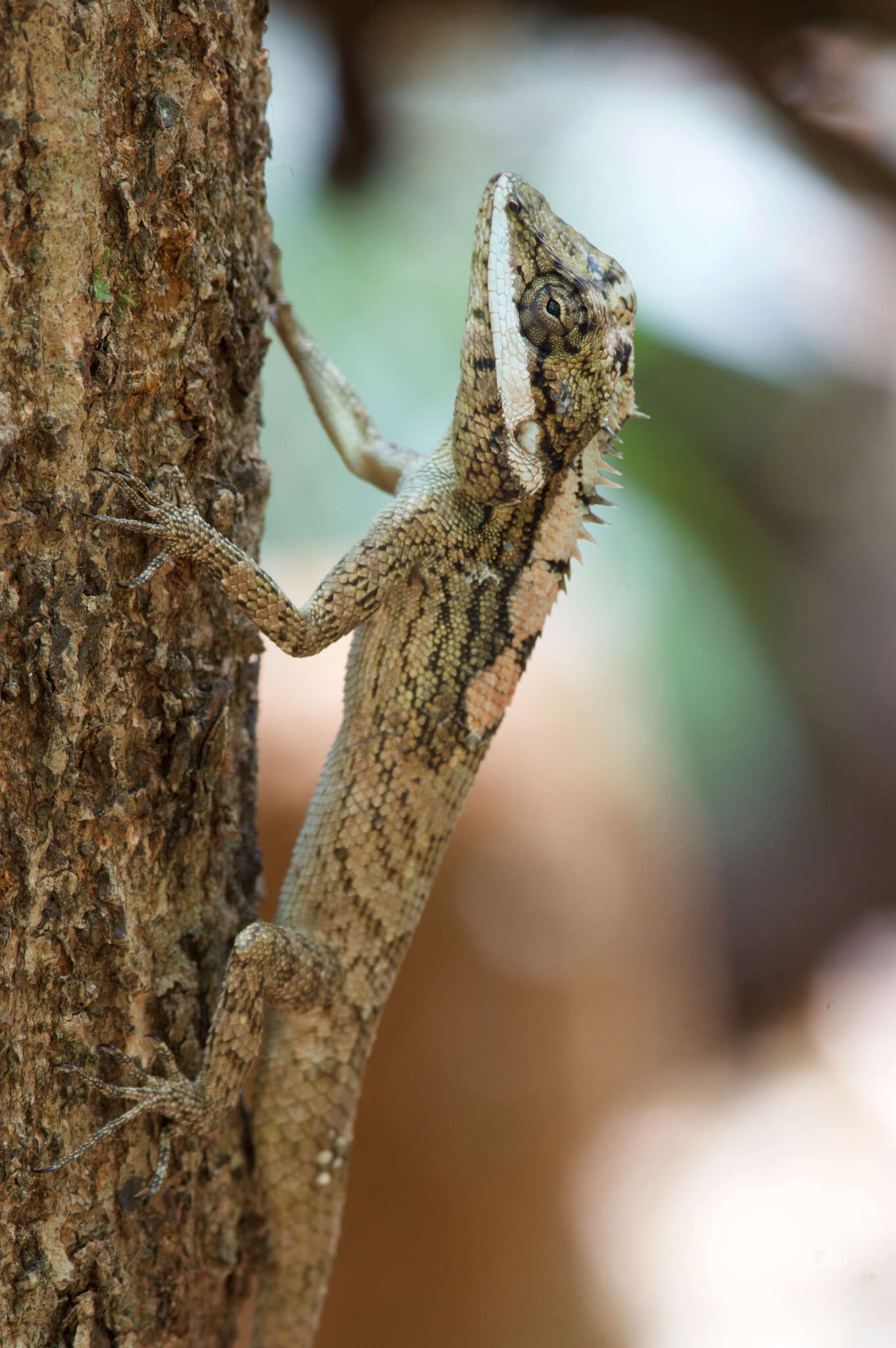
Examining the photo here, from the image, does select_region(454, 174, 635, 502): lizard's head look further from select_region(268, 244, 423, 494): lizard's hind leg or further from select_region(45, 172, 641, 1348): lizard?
select_region(268, 244, 423, 494): lizard's hind leg

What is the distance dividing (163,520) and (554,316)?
101 centimetres

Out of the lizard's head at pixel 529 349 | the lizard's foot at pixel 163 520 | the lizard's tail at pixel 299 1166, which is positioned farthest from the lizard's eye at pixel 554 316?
the lizard's tail at pixel 299 1166

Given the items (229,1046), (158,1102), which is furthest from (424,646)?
(158,1102)

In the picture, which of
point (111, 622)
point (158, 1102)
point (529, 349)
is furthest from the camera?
point (529, 349)

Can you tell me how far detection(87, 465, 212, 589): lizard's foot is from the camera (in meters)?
1.61

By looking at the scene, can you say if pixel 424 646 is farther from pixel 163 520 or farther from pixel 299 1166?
pixel 299 1166

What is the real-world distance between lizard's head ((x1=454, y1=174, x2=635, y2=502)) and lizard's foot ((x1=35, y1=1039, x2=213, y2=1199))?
1.38 meters

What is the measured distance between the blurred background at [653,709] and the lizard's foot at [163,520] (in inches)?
77.4

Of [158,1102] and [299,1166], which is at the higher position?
[158,1102]

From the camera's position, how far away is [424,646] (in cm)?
228

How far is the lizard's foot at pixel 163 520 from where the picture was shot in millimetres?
1608

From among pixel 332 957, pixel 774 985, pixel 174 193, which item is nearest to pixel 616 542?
pixel 774 985

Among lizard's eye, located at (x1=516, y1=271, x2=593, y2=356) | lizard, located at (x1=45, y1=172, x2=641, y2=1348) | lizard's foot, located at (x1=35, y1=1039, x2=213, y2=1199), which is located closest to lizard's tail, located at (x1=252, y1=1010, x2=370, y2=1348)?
lizard, located at (x1=45, y1=172, x2=641, y2=1348)

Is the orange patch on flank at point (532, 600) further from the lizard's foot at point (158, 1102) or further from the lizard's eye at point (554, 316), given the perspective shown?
the lizard's foot at point (158, 1102)
